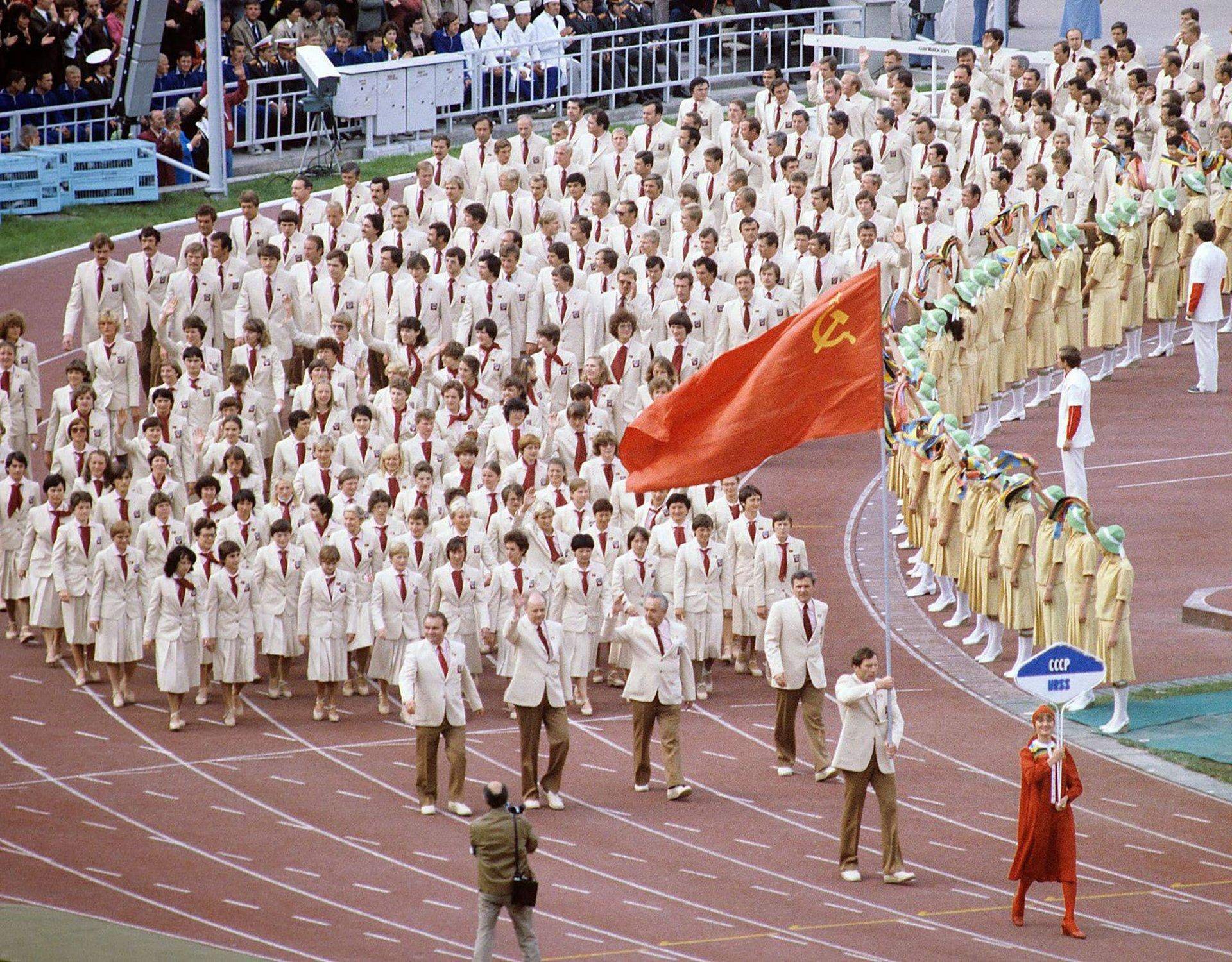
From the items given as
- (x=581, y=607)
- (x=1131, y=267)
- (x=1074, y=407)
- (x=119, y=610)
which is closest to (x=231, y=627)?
(x=119, y=610)

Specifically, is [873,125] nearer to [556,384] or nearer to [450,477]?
[556,384]

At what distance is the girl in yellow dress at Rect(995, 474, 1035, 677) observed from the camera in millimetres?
18656

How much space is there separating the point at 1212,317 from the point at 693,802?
10.4 m

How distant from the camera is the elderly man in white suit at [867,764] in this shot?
1496cm

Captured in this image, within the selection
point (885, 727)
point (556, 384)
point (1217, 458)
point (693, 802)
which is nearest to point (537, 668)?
point (693, 802)

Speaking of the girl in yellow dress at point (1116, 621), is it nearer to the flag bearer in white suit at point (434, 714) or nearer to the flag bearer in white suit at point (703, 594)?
the flag bearer in white suit at point (703, 594)

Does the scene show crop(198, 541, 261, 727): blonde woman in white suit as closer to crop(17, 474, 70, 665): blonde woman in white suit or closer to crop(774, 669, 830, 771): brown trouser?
crop(17, 474, 70, 665): blonde woman in white suit

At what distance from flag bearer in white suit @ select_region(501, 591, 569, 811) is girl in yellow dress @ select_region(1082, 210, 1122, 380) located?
1010 centimetres

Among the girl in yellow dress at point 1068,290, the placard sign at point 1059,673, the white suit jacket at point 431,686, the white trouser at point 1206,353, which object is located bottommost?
the white suit jacket at point 431,686

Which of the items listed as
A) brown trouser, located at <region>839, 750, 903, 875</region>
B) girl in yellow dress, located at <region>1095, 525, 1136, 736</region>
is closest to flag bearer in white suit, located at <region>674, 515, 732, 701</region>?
girl in yellow dress, located at <region>1095, 525, 1136, 736</region>

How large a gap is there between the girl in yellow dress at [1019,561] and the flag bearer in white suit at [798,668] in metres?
2.28

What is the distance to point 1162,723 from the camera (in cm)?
1780

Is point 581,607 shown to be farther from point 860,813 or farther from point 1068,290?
point 1068,290

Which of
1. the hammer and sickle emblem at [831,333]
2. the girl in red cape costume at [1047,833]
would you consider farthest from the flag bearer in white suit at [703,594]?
the girl in red cape costume at [1047,833]
